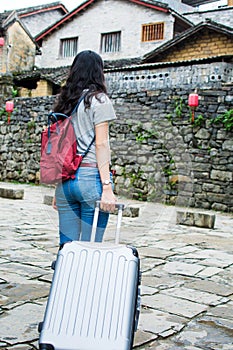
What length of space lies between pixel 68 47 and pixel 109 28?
2095 mm

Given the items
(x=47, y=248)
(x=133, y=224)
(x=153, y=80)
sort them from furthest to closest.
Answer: (x=153, y=80), (x=133, y=224), (x=47, y=248)

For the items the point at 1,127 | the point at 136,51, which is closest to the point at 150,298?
the point at 1,127

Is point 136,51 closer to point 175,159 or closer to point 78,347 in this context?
point 175,159

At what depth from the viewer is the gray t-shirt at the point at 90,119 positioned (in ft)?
6.98

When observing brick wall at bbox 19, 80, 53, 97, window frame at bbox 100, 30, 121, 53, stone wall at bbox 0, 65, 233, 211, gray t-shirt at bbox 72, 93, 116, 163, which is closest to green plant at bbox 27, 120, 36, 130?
stone wall at bbox 0, 65, 233, 211

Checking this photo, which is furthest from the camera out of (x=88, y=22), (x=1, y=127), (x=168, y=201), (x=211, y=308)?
(x=88, y=22)

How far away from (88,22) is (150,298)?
17.8 meters

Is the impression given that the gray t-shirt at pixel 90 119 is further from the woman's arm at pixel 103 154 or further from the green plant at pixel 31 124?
the green plant at pixel 31 124

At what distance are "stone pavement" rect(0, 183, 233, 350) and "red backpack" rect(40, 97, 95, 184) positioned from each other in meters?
0.76

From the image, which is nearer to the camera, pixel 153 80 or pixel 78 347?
pixel 78 347

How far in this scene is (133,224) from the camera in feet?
21.2

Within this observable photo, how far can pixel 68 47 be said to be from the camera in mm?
20078

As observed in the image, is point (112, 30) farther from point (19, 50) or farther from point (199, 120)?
point (199, 120)

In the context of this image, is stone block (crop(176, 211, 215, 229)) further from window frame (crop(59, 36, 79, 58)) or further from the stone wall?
window frame (crop(59, 36, 79, 58))
